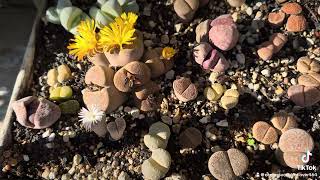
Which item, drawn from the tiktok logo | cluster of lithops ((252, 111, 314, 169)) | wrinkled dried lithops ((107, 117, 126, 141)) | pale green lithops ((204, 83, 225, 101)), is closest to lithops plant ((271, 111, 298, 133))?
cluster of lithops ((252, 111, 314, 169))

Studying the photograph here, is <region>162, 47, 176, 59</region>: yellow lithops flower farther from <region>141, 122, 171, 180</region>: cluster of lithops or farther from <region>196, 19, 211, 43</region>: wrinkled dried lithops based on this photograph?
<region>141, 122, 171, 180</region>: cluster of lithops

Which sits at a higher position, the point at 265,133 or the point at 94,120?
the point at 94,120

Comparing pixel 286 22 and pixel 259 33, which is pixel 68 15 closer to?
pixel 259 33

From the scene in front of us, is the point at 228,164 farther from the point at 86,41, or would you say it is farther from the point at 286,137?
the point at 86,41

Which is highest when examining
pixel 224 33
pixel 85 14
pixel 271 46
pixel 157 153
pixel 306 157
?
pixel 85 14

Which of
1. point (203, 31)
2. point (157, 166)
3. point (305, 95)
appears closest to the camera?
point (157, 166)

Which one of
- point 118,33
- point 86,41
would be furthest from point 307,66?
point 86,41
